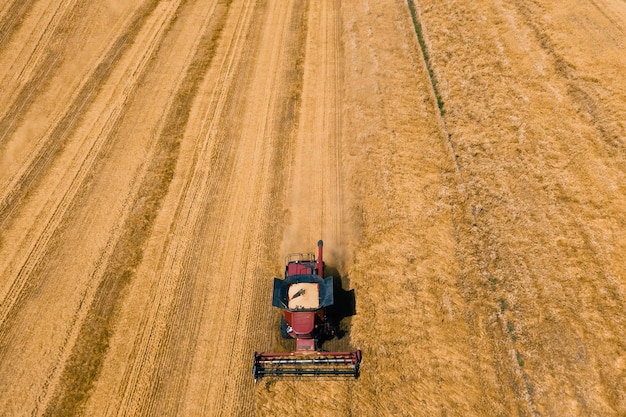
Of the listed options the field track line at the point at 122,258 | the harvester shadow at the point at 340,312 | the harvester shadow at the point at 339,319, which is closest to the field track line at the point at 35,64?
Result: the field track line at the point at 122,258

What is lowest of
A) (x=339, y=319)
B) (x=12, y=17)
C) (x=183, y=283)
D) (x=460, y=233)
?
(x=339, y=319)

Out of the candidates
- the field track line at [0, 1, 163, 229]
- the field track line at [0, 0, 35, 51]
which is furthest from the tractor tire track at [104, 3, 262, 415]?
the field track line at [0, 0, 35, 51]

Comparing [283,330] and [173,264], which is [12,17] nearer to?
[173,264]

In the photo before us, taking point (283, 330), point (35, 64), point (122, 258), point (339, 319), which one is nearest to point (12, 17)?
point (35, 64)

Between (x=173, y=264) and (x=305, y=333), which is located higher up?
(x=305, y=333)

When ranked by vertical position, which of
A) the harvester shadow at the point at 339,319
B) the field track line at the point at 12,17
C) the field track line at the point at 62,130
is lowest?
the harvester shadow at the point at 339,319

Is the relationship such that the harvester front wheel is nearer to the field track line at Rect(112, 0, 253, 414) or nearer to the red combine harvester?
the red combine harvester

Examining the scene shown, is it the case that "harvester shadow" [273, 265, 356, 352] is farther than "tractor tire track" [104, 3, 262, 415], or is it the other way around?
"harvester shadow" [273, 265, 356, 352]

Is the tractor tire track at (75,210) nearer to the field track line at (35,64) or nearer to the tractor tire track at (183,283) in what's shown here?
the tractor tire track at (183,283)

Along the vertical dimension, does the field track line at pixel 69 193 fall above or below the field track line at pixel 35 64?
below
